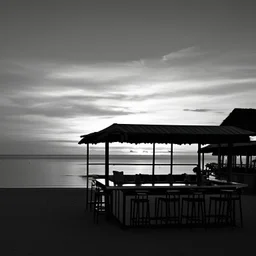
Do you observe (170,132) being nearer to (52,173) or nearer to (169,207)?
(169,207)

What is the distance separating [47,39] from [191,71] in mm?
5360

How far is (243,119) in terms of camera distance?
2088cm

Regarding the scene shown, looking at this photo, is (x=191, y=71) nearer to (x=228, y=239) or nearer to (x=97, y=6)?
(x=97, y=6)

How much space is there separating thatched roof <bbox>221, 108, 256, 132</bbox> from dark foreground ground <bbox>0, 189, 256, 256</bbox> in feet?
34.4

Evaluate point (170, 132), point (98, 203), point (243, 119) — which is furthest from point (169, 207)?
point (243, 119)

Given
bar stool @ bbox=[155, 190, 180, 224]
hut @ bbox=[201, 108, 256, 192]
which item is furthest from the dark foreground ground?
hut @ bbox=[201, 108, 256, 192]

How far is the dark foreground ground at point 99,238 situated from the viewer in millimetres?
6629

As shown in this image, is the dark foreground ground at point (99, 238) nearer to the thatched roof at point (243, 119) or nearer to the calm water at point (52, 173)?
the calm water at point (52, 173)

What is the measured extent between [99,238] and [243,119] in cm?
1508

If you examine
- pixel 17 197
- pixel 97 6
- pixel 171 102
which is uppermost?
pixel 97 6

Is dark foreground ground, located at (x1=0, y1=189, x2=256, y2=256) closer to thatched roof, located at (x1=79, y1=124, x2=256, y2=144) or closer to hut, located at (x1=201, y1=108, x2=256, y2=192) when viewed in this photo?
thatched roof, located at (x1=79, y1=124, x2=256, y2=144)

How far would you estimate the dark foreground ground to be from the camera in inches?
261

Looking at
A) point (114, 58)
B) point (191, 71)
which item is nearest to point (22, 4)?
point (114, 58)

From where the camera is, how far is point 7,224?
8789 millimetres
